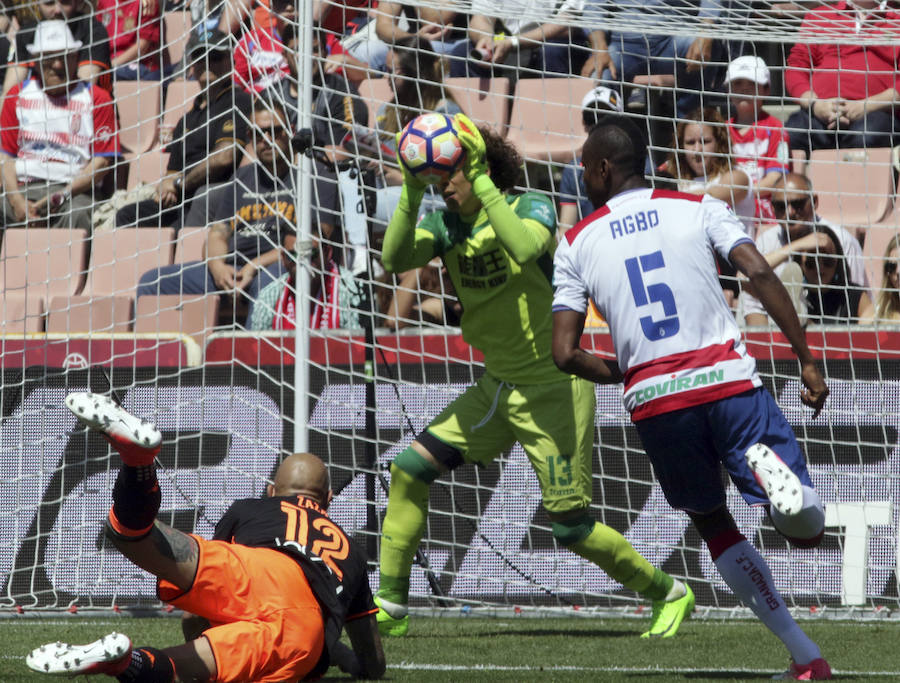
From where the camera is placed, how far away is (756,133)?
8.24 meters

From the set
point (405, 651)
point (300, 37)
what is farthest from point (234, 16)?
point (405, 651)

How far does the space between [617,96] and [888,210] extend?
2034 mm

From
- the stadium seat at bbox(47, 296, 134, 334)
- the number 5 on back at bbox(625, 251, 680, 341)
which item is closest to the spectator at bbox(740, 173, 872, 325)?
the number 5 on back at bbox(625, 251, 680, 341)

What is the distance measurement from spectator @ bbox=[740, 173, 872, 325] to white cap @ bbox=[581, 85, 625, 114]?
1.14m

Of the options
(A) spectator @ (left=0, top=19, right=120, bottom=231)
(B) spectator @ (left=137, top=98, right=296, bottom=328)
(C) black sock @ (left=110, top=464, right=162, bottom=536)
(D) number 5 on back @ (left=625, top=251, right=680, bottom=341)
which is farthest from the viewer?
(A) spectator @ (left=0, top=19, right=120, bottom=231)

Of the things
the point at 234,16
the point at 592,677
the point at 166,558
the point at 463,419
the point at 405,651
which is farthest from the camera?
the point at 234,16

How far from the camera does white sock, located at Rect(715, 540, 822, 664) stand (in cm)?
401

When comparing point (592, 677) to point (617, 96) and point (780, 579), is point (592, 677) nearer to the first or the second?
point (780, 579)


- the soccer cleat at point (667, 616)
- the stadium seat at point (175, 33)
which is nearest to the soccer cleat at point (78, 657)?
the soccer cleat at point (667, 616)

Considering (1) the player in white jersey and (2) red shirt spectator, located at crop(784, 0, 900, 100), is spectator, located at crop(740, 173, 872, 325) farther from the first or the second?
(1) the player in white jersey

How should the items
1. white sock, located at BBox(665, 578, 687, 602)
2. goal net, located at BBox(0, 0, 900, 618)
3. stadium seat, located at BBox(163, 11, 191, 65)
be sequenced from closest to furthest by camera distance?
white sock, located at BBox(665, 578, 687, 602), goal net, located at BBox(0, 0, 900, 618), stadium seat, located at BBox(163, 11, 191, 65)

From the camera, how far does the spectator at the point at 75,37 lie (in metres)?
9.12

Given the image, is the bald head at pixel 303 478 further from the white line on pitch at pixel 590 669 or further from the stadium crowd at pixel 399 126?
the stadium crowd at pixel 399 126

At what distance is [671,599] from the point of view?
5586 mm
